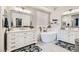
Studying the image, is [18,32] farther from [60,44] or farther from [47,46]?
[60,44]

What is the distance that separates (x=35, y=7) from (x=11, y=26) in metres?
0.74

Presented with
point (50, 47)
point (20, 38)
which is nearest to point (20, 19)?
point (20, 38)

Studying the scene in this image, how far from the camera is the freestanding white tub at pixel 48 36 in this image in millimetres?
2141

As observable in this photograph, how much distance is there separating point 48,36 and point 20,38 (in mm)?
768

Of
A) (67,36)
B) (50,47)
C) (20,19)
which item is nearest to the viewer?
(20,19)

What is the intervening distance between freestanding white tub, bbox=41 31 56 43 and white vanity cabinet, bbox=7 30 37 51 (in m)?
0.23

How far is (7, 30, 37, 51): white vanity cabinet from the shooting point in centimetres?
218

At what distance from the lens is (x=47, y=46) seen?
6.93 ft

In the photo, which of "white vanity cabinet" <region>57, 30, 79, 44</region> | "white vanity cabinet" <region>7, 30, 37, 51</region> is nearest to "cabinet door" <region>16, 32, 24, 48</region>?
"white vanity cabinet" <region>7, 30, 37, 51</region>

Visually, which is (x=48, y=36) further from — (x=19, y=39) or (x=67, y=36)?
(x=19, y=39)

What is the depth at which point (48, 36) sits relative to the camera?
Answer: 2.23 meters
